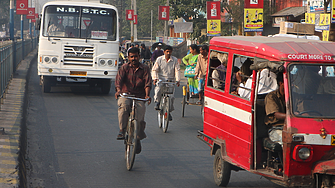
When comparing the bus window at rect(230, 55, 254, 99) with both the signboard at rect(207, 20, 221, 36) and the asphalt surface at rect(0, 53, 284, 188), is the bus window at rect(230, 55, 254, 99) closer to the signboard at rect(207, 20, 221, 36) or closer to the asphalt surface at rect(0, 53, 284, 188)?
the asphalt surface at rect(0, 53, 284, 188)

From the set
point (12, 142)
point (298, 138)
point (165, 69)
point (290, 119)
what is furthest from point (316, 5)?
point (298, 138)

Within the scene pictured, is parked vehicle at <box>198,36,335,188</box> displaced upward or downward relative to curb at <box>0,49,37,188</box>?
upward

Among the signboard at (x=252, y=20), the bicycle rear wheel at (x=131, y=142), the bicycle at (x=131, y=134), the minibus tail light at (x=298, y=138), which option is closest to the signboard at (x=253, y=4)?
the signboard at (x=252, y=20)

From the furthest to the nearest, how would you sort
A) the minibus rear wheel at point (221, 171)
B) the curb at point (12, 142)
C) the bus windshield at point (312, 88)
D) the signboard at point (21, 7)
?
the signboard at point (21, 7) → the minibus rear wheel at point (221, 171) → the curb at point (12, 142) → the bus windshield at point (312, 88)

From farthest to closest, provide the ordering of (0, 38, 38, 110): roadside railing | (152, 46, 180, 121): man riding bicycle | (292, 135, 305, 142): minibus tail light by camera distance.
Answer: (0, 38, 38, 110): roadside railing → (152, 46, 180, 121): man riding bicycle → (292, 135, 305, 142): minibus tail light

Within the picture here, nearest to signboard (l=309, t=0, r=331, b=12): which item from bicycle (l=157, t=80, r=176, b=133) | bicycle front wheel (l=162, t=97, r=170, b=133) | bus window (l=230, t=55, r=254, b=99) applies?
bicycle (l=157, t=80, r=176, b=133)

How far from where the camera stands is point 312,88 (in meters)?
4.79

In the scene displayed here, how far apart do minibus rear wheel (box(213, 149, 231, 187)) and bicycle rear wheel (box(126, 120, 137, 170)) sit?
1.21 meters

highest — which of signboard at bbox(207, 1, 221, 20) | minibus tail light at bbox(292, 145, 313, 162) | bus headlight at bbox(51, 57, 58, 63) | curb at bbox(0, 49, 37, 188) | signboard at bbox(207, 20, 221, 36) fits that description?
signboard at bbox(207, 1, 221, 20)

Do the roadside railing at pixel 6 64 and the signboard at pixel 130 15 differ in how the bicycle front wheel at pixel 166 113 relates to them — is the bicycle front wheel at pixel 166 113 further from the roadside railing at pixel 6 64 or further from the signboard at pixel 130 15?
the signboard at pixel 130 15

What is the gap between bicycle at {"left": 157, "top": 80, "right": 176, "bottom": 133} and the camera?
9.73 meters

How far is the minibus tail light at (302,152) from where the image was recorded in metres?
4.48

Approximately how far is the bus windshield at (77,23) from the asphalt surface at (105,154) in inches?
143

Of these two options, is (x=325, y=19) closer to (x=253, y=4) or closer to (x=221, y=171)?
(x=253, y=4)
